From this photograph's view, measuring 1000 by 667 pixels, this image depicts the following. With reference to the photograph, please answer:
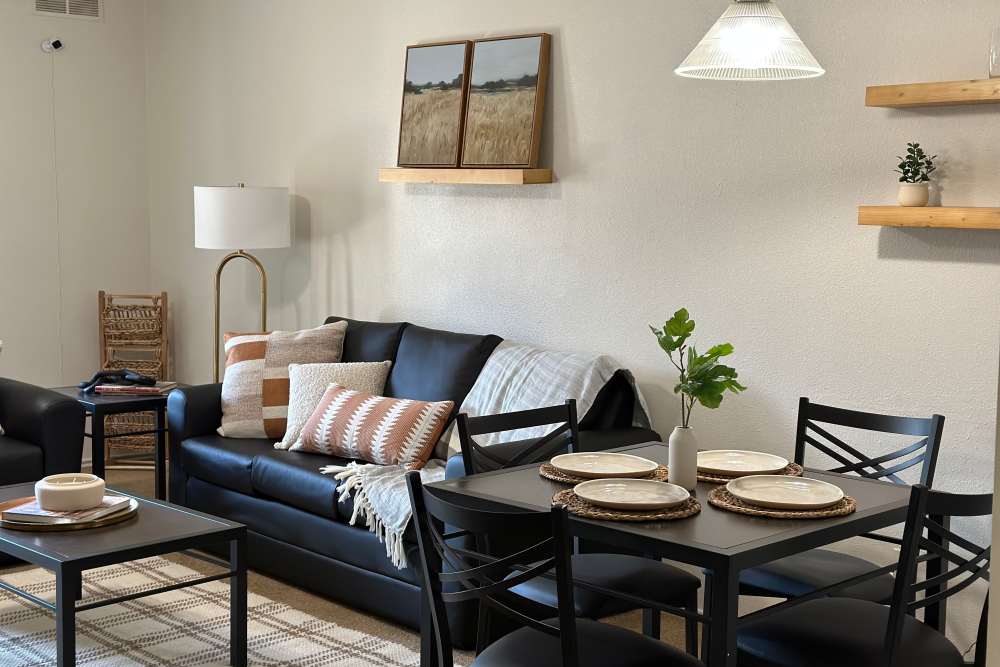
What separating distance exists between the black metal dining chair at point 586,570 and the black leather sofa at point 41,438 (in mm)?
2077

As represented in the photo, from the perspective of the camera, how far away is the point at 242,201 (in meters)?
5.19

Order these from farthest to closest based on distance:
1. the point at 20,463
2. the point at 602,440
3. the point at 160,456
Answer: the point at 160,456
the point at 20,463
the point at 602,440

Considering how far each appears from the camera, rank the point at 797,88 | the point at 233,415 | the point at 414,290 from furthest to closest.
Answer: the point at 414,290 → the point at 233,415 → the point at 797,88

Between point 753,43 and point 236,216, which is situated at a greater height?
Answer: point 753,43

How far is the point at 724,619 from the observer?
2.24 metres

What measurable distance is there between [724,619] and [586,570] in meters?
0.86

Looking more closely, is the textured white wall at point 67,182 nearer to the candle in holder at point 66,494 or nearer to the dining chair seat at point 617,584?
the candle in holder at point 66,494

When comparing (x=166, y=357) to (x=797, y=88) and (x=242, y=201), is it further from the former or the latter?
(x=797, y=88)

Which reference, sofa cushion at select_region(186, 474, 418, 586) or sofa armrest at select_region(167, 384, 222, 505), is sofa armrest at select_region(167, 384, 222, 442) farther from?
sofa cushion at select_region(186, 474, 418, 586)

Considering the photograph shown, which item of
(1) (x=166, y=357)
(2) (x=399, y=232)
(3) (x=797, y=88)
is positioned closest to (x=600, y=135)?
(3) (x=797, y=88)

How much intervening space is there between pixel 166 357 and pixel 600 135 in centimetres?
310

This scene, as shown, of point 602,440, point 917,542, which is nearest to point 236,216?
point 602,440

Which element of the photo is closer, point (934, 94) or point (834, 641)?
point (834, 641)

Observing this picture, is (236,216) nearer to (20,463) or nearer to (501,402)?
(20,463)
